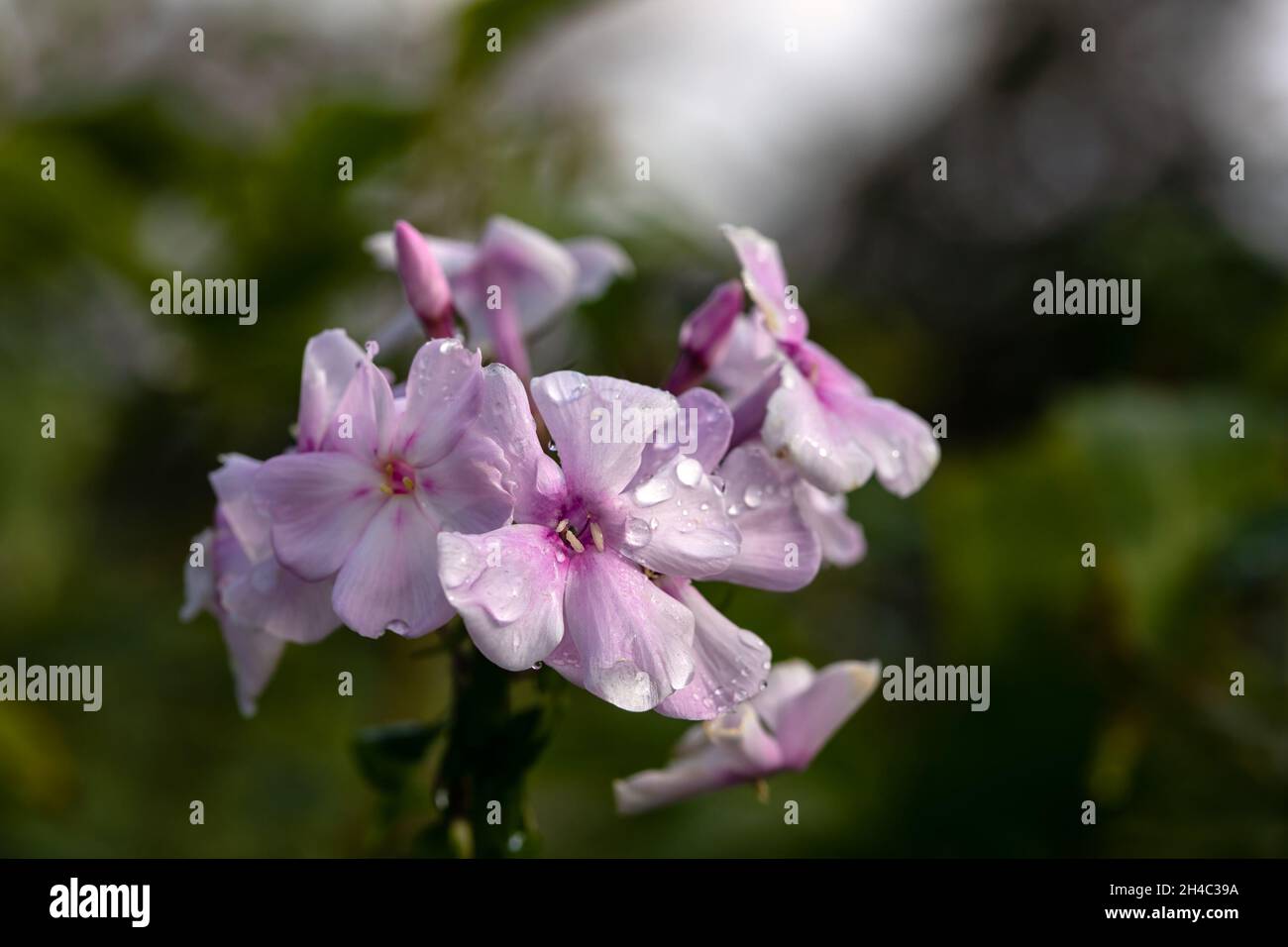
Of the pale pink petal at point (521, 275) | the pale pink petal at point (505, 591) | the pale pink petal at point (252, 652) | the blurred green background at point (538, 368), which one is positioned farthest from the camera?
the blurred green background at point (538, 368)

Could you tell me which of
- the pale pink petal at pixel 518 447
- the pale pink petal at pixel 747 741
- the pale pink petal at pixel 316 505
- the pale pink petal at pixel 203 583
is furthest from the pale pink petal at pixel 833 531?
the pale pink petal at pixel 203 583

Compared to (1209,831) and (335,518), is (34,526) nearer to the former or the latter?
(335,518)

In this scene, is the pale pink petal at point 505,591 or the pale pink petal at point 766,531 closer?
the pale pink petal at point 505,591

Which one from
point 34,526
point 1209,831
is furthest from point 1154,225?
point 34,526

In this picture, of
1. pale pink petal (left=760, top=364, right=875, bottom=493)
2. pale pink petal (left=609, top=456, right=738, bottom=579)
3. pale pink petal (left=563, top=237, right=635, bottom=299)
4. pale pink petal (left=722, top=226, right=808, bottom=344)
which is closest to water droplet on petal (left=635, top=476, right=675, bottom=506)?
pale pink petal (left=609, top=456, right=738, bottom=579)

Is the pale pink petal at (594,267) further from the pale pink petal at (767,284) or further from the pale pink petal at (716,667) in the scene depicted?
the pale pink petal at (716,667)

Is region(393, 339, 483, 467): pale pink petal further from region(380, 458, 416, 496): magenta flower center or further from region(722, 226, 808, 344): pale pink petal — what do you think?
region(722, 226, 808, 344): pale pink petal

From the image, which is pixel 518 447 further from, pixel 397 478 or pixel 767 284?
pixel 767 284
